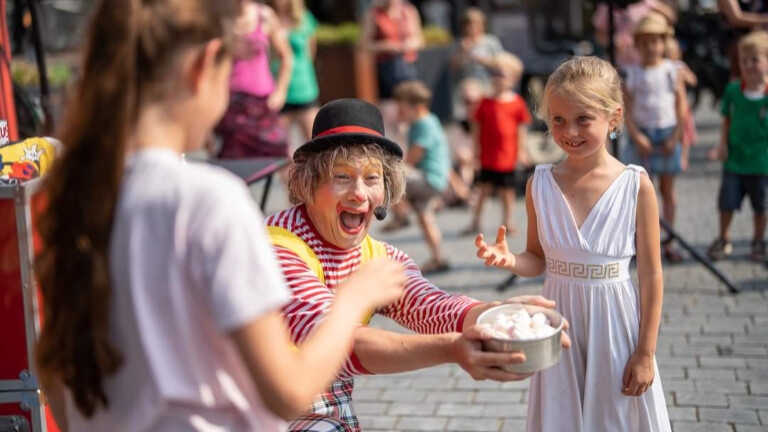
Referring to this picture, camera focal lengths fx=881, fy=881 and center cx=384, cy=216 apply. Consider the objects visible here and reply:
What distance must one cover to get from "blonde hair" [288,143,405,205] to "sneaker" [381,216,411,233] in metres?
5.17

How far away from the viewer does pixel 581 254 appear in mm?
2768

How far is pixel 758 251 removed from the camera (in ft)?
20.5

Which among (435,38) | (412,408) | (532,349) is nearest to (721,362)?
(412,408)

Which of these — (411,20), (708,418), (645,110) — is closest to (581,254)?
(708,418)

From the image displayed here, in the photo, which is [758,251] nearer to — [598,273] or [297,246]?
[598,273]

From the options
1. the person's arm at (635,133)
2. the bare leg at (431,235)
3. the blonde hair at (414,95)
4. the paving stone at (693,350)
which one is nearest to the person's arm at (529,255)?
the paving stone at (693,350)

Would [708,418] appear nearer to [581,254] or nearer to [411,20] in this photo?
[581,254]

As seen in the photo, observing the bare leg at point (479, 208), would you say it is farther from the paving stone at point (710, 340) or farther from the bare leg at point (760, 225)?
the paving stone at point (710, 340)

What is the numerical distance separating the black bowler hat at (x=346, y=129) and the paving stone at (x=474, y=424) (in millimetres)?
1771

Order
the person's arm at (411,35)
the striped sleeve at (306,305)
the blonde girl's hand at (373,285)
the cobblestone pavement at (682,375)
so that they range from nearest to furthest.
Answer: the blonde girl's hand at (373,285), the striped sleeve at (306,305), the cobblestone pavement at (682,375), the person's arm at (411,35)

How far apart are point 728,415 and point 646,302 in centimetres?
147

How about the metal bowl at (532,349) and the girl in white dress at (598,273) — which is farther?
the girl in white dress at (598,273)

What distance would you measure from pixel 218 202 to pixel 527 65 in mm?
11215

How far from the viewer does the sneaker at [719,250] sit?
249 inches
